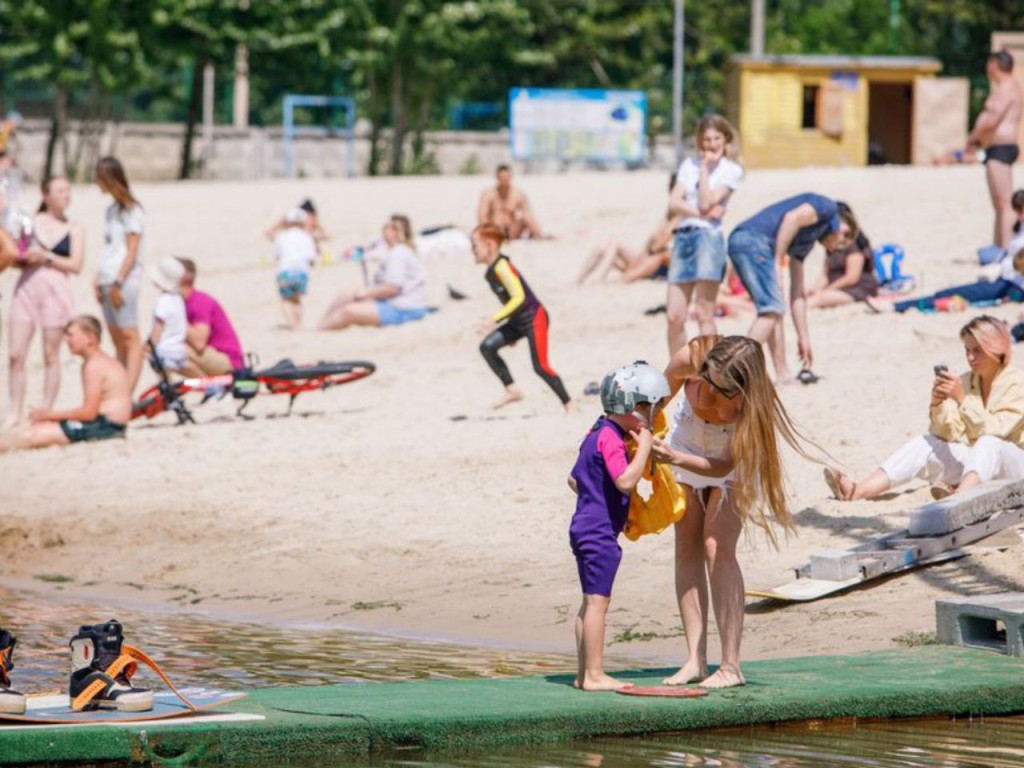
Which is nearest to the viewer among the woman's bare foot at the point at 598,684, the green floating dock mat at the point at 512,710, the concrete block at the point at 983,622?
the green floating dock mat at the point at 512,710

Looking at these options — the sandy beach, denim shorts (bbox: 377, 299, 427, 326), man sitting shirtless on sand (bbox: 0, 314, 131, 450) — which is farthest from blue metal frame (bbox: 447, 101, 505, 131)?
man sitting shirtless on sand (bbox: 0, 314, 131, 450)

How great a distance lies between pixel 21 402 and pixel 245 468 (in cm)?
224

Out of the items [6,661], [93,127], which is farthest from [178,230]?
[6,661]

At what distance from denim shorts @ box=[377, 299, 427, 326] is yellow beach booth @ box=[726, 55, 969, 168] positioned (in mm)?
14002

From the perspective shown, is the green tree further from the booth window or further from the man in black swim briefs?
the man in black swim briefs

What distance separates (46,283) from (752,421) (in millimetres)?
8709

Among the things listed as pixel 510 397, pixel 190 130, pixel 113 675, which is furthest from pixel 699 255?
pixel 190 130

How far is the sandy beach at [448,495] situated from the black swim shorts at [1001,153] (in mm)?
1110

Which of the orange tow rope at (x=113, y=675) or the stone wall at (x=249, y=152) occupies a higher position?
the stone wall at (x=249, y=152)

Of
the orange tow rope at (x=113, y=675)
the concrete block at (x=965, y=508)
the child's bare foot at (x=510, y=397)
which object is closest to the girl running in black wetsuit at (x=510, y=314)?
the child's bare foot at (x=510, y=397)

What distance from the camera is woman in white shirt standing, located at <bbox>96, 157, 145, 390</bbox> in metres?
15.3

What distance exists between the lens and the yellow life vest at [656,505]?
7660 mm

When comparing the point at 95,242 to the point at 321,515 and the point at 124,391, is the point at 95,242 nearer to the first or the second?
the point at 124,391

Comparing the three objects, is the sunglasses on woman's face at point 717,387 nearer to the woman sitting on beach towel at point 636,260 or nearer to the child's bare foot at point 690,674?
the child's bare foot at point 690,674
